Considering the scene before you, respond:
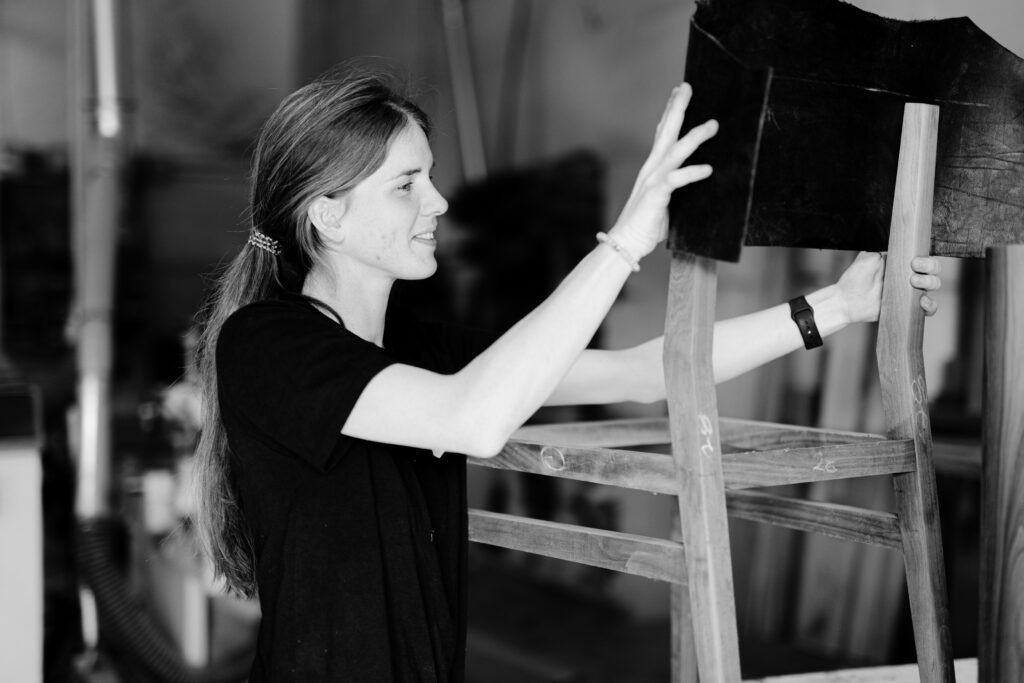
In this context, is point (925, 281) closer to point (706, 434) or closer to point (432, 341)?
point (706, 434)

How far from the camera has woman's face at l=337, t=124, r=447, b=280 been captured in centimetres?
128

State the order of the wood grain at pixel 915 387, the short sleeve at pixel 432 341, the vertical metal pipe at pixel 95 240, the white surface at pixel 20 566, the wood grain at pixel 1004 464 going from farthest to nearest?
the vertical metal pipe at pixel 95 240, the white surface at pixel 20 566, the short sleeve at pixel 432 341, the wood grain at pixel 915 387, the wood grain at pixel 1004 464

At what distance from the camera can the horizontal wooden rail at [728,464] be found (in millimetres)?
1120

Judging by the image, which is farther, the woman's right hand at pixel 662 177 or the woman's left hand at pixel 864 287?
the woman's left hand at pixel 864 287

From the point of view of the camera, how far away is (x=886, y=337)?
1.32 metres

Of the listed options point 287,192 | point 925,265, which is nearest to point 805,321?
point 925,265

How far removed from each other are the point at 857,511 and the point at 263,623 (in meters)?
0.78

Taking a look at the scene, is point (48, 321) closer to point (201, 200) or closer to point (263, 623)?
point (201, 200)

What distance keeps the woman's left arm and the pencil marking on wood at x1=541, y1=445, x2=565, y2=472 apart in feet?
0.63

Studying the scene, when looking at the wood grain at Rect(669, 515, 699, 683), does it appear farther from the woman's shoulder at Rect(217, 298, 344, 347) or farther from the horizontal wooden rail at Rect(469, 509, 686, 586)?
the woman's shoulder at Rect(217, 298, 344, 347)

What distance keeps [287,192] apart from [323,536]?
0.45 m

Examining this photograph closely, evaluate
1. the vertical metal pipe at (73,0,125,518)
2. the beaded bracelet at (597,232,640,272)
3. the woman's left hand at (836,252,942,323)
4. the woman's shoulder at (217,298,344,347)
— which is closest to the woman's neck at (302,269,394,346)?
the woman's shoulder at (217,298,344,347)

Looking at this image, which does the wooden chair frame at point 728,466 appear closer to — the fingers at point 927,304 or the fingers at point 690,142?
the fingers at point 927,304

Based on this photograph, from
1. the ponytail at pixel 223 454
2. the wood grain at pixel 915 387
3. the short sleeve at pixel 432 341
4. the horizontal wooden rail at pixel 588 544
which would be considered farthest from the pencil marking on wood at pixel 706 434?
the ponytail at pixel 223 454
